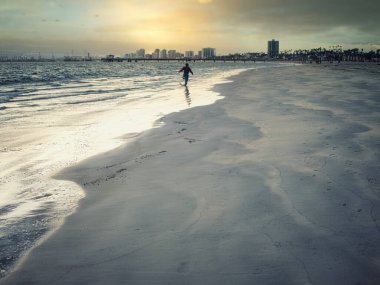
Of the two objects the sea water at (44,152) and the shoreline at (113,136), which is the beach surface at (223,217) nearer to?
the shoreline at (113,136)

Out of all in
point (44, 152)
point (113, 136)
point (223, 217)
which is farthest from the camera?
point (113, 136)

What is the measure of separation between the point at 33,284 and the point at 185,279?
4.37ft

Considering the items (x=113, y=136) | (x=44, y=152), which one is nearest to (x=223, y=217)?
(x=44, y=152)

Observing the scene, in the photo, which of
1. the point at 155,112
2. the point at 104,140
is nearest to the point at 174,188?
the point at 104,140

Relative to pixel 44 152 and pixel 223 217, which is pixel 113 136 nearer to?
pixel 44 152

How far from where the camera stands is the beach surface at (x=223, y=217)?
2857 millimetres

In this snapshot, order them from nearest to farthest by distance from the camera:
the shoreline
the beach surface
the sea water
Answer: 1. the beach surface
2. the shoreline
3. the sea water

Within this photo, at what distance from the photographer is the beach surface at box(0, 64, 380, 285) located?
2.86 metres

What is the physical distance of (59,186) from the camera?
508 centimetres

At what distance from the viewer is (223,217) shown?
383 centimetres

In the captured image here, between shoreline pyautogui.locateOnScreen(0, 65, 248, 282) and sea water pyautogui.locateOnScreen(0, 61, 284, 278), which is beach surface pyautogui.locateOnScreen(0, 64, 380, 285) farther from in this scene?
sea water pyautogui.locateOnScreen(0, 61, 284, 278)

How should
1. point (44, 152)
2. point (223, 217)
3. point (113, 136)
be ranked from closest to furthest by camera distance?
point (223, 217) < point (44, 152) < point (113, 136)

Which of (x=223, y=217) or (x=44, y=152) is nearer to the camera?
(x=223, y=217)

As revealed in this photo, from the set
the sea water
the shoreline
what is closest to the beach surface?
the shoreline
